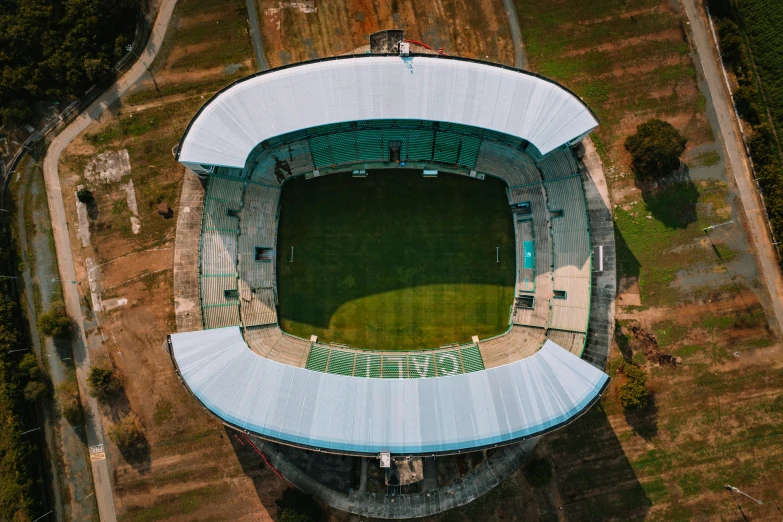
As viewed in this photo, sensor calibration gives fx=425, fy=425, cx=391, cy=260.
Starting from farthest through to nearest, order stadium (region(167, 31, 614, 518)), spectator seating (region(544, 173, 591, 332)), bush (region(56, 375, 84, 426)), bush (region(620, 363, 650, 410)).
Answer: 1. bush (region(56, 375, 84, 426))
2. bush (region(620, 363, 650, 410))
3. spectator seating (region(544, 173, 591, 332))
4. stadium (region(167, 31, 614, 518))

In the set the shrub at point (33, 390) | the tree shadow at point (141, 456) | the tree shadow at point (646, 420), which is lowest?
the tree shadow at point (646, 420)

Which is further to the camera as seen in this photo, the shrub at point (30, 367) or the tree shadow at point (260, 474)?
the tree shadow at point (260, 474)

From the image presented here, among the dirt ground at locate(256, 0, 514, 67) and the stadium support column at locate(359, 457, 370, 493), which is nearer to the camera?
the stadium support column at locate(359, 457, 370, 493)

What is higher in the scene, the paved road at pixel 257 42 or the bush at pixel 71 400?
the paved road at pixel 257 42

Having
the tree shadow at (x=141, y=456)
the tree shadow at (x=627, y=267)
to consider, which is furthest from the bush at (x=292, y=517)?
the tree shadow at (x=627, y=267)

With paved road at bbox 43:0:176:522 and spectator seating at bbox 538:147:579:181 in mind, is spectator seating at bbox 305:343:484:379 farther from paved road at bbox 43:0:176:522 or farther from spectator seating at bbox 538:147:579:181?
paved road at bbox 43:0:176:522

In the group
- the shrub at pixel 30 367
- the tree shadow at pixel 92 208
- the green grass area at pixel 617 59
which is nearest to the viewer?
the shrub at pixel 30 367

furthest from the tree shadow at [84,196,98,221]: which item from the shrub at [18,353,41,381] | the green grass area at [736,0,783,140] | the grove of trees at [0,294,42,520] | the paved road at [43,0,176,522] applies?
the green grass area at [736,0,783,140]

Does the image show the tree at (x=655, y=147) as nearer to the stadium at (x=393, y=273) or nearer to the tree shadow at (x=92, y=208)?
the stadium at (x=393, y=273)
